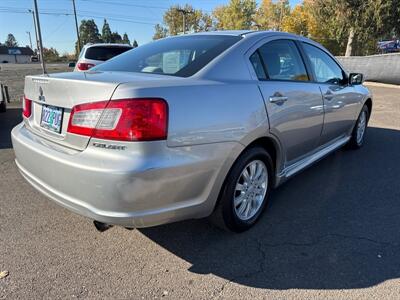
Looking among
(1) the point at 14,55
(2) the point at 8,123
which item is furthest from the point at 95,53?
(1) the point at 14,55

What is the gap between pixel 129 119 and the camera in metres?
1.97

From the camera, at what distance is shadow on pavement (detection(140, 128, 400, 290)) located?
238 cm

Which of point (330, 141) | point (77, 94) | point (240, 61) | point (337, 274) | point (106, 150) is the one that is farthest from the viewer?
point (330, 141)

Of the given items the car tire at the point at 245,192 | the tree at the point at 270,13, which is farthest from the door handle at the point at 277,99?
the tree at the point at 270,13

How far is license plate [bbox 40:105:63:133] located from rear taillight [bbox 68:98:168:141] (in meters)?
0.38

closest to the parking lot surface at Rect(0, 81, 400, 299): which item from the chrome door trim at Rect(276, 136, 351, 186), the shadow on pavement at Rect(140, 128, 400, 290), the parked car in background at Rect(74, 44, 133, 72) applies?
the shadow on pavement at Rect(140, 128, 400, 290)

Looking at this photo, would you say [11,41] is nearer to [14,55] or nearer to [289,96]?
[14,55]

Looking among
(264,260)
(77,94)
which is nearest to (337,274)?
(264,260)

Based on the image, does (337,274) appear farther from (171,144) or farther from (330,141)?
(330,141)

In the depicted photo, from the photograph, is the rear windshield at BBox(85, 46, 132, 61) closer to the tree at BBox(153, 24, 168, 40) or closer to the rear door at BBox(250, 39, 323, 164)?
the rear door at BBox(250, 39, 323, 164)

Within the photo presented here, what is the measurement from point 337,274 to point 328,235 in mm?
514

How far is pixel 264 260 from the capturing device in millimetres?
2525

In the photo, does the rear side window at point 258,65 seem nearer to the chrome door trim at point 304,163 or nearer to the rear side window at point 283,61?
the rear side window at point 283,61

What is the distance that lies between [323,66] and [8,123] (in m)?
6.27
